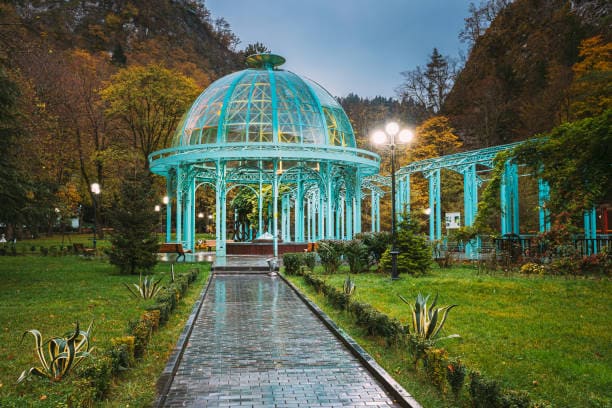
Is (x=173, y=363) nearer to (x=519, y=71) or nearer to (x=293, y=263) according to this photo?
(x=293, y=263)

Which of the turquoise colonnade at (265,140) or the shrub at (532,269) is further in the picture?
the turquoise colonnade at (265,140)

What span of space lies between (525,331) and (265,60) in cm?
2240

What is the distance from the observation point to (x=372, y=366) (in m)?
6.70

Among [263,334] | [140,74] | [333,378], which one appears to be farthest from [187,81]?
[333,378]

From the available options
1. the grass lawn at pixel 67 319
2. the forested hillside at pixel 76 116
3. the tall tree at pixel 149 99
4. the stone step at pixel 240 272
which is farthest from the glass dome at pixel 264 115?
the tall tree at pixel 149 99

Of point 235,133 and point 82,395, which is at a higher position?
point 235,133

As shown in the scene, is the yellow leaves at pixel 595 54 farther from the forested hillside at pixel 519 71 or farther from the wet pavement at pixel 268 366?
the wet pavement at pixel 268 366

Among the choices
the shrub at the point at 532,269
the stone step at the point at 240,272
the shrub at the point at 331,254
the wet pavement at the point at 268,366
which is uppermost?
the shrub at the point at 331,254

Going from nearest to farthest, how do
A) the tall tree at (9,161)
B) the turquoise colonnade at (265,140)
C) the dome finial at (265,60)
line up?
the tall tree at (9,161), the turquoise colonnade at (265,140), the dome finial at (265,60)

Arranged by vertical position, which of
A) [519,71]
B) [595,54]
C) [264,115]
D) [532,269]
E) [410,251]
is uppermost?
[519,71]

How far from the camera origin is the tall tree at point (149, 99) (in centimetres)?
3681

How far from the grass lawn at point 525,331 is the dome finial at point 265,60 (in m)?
16.4

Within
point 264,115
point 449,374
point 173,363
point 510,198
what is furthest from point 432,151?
point 449,374

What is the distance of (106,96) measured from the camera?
36875 millimetres
